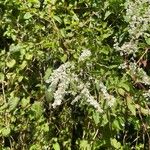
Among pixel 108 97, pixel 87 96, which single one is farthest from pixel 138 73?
pixel 87 96

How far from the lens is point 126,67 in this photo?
2631 millimetres

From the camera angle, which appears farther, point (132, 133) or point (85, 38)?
point (132, 133)

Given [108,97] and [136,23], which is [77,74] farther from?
[136,23]

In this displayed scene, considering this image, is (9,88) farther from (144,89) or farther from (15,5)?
(144,89)

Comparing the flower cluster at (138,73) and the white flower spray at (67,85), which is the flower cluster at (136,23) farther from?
the white flower spray at (67,85)

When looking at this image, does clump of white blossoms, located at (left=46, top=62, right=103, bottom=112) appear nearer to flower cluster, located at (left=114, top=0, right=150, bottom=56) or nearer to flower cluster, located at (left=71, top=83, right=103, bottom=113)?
flower cluster, located at (left=71, top=83, right=103, bottom=113)

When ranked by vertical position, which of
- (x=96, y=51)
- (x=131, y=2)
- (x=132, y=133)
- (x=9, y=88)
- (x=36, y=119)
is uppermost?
(x=131, y=2)

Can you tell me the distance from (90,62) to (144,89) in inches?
16.4

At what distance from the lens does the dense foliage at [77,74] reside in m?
2.48

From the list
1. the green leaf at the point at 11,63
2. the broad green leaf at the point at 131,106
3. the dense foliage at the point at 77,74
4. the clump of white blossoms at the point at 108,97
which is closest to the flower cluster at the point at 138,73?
the dense foliage at the point at 77,74

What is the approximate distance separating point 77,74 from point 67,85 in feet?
0.48

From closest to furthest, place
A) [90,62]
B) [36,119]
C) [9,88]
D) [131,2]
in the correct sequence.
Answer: [90,62] → [131,2] → [36,119] → [9,88]

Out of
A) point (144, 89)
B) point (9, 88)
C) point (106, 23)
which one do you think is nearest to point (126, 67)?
point (144, 89)

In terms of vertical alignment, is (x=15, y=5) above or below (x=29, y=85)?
above
